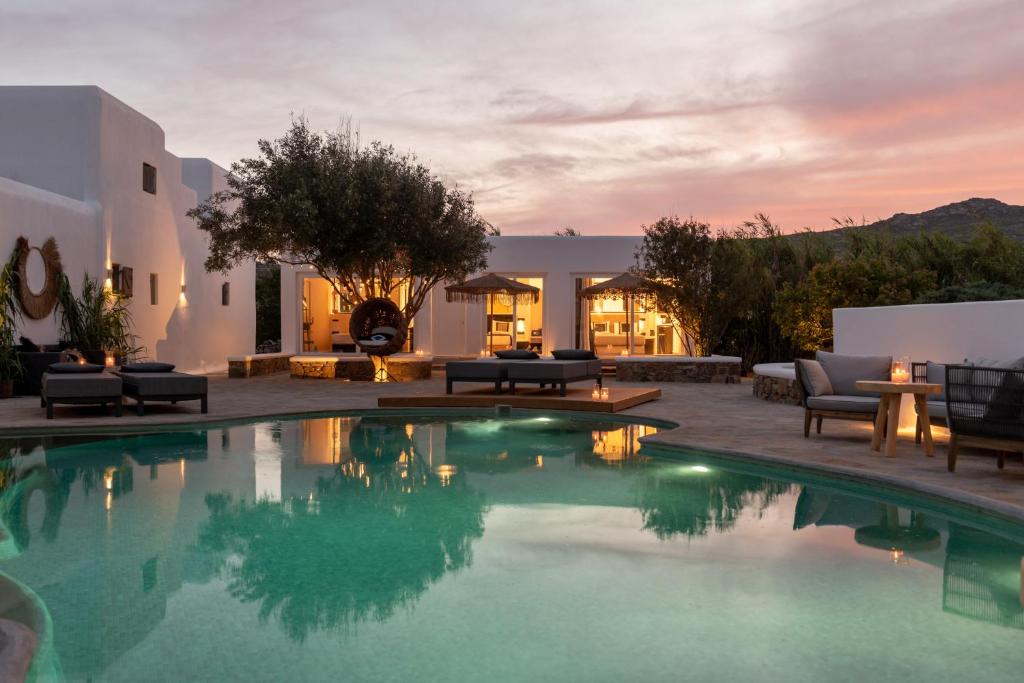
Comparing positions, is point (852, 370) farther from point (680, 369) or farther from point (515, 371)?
point (680, 369)

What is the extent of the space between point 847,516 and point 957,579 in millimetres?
1342

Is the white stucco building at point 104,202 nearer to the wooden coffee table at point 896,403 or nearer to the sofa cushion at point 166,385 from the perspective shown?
the sofa cushion at point 166,385

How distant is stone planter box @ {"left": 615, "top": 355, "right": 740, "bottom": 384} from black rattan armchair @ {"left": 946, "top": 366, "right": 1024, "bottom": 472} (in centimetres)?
1025

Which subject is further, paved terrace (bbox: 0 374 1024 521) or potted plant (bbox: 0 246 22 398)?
potted plant (bbox: 0 246 22 398)

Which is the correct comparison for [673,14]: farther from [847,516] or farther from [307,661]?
[307,661]

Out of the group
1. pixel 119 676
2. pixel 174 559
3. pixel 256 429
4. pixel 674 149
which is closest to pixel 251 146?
pixel 674 149

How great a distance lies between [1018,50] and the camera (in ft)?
43.1

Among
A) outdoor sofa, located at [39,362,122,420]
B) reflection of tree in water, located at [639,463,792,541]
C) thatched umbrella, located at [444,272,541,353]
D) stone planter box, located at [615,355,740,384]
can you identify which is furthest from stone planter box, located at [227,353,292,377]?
reflection of tree in water, located at [639,463,792,541]

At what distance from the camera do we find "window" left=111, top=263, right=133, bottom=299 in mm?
15766

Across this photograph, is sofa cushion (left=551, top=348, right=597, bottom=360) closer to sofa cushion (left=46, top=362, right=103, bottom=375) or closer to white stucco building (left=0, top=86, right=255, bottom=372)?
sofa cushion (left=46, top=362, right=103, bottom=375)

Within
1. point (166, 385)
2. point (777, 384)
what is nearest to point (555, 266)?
point (777, 384)

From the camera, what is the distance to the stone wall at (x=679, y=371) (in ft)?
54.7

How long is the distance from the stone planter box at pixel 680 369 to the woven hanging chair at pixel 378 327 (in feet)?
14.8

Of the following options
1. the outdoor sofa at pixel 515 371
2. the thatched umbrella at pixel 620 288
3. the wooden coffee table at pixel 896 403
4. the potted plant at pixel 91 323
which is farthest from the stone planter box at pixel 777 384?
the potted plant at pixel 91 323
